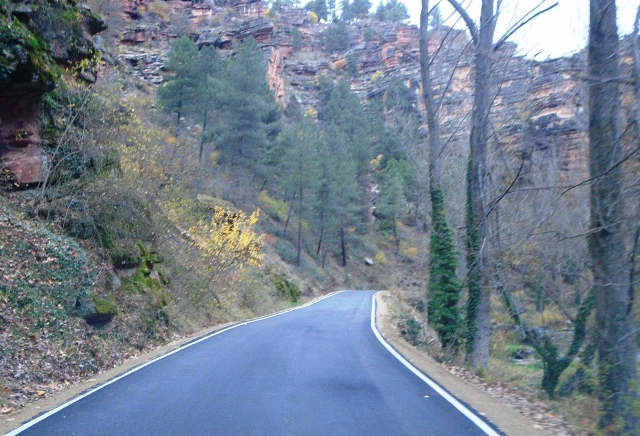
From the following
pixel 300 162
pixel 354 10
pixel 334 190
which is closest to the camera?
pixel 300 162

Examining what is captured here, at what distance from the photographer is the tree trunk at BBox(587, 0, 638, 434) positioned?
28.5 ft

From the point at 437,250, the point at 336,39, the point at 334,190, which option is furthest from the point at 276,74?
the point at 437,250

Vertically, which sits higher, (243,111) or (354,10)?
(354,10)

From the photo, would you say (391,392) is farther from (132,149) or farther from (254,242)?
(254,242)

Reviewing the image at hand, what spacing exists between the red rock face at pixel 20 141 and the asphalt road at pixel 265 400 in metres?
6.60

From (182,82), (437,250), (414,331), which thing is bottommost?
(414,331)

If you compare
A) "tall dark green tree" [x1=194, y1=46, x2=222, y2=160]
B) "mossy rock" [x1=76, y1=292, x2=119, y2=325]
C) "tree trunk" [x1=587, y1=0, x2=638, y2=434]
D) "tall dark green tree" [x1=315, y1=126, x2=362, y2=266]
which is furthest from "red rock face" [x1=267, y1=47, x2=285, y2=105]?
"tree trunk" [x1=587, y1=0, x2=638, y2=434]

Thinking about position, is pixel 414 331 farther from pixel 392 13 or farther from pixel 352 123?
pixel 392 13

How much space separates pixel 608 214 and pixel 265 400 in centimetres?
588

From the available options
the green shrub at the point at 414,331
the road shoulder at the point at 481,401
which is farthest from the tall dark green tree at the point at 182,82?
the road shoulder at the point at 481,401

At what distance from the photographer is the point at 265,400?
9.41 m

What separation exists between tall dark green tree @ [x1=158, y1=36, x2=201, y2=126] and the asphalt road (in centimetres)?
3359

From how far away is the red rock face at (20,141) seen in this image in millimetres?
16266

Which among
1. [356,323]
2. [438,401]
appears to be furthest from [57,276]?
[356,323]
